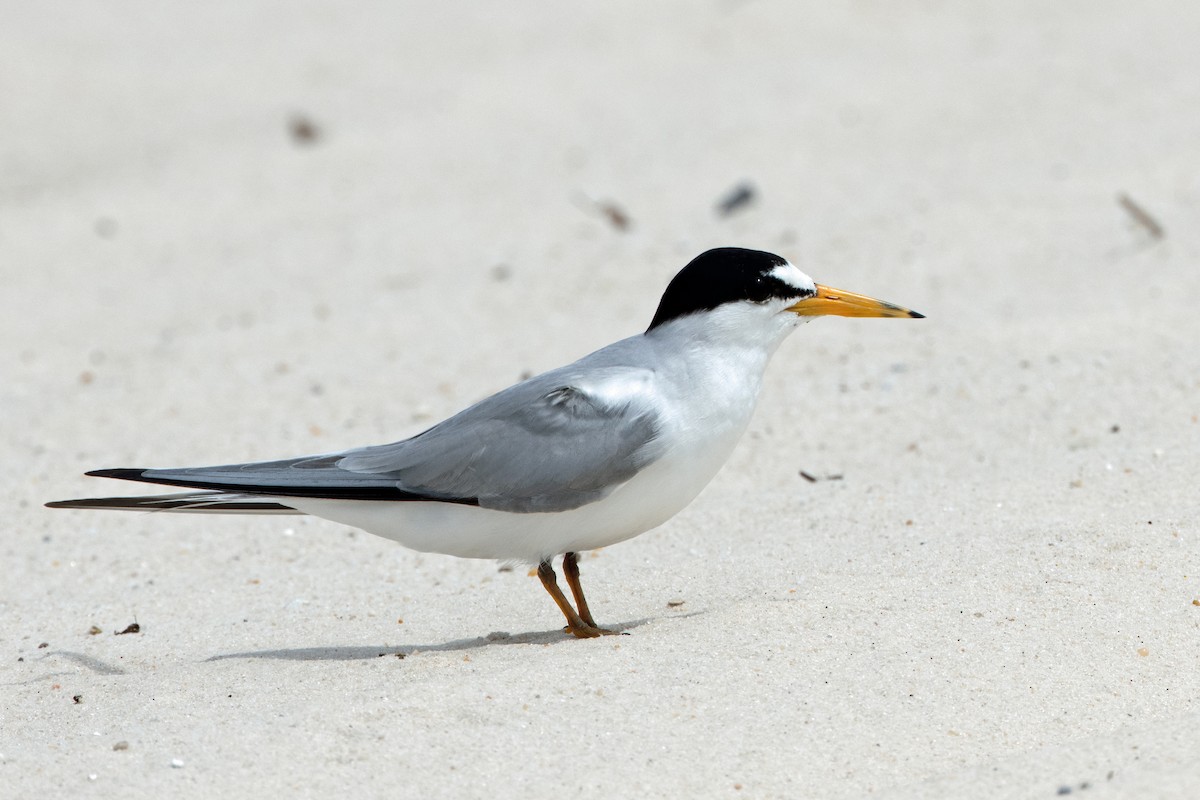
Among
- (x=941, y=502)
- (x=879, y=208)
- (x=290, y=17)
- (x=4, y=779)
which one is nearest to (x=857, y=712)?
(x=941, y=502)

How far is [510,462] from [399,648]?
0.72 m

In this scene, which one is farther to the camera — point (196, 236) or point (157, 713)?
point (196, 236)

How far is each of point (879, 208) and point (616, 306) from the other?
194cm

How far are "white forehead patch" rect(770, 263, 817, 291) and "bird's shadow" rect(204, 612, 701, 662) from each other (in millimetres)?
1135

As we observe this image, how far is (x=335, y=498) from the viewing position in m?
4.34

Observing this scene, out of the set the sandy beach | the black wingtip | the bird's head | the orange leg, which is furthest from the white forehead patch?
the black wingtip

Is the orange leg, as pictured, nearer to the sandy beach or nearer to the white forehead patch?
the sandy beach

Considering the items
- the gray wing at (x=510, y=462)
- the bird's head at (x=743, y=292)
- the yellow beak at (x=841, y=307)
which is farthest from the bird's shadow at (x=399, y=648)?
the yellow beak at (x=841, y=307)

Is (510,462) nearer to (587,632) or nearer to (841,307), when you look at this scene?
(587,632)

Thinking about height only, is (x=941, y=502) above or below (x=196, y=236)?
below

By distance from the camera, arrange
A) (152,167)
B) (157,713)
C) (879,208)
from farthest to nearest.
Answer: (152,167) → (879,208) → (157,713)

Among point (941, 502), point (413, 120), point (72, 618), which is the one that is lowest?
point (941, 502)

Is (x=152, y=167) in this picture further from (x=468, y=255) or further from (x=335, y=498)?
(x=335, y=498)

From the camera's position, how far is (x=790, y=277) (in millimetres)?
4422
